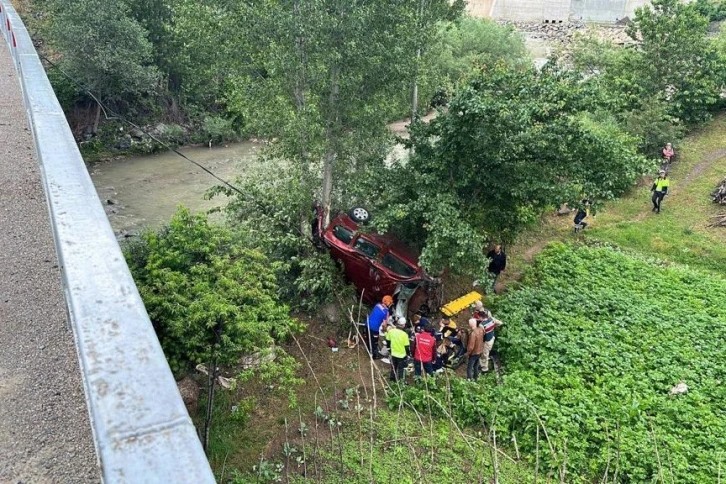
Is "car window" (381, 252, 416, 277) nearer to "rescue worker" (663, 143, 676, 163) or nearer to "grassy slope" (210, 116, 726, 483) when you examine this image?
"grassy slope" (210, 116, 726, 483)

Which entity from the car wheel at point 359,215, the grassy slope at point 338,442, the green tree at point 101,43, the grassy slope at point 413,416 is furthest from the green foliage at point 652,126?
the green tree at point 101,43

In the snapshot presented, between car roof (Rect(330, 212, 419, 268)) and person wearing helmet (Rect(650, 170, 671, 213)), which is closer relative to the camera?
car roof (Rect(330, 212, 419, 268))

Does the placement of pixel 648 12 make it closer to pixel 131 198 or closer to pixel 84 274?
pixel 131 198

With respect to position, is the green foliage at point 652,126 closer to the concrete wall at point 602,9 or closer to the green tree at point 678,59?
the green tree at point 678,59

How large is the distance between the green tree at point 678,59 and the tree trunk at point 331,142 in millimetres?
15400

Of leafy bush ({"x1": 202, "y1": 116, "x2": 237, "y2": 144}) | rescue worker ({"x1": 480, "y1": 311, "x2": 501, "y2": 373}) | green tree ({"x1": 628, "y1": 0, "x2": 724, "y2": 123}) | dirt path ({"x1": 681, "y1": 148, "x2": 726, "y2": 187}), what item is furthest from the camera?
leafy bush ({"x1": 202, "y1": 116, "x2": 237, "y2": 144})

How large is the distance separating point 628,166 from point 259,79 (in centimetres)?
810

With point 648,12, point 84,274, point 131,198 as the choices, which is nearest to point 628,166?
point 84,274

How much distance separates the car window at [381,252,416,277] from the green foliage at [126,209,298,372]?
363cm

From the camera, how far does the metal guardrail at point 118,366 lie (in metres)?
1.92

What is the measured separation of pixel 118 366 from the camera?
7.49 ft

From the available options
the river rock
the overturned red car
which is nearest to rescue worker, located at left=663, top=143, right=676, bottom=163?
the overturned red car

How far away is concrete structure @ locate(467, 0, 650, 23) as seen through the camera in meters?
39.3

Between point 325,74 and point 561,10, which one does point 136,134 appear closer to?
point 325,74
